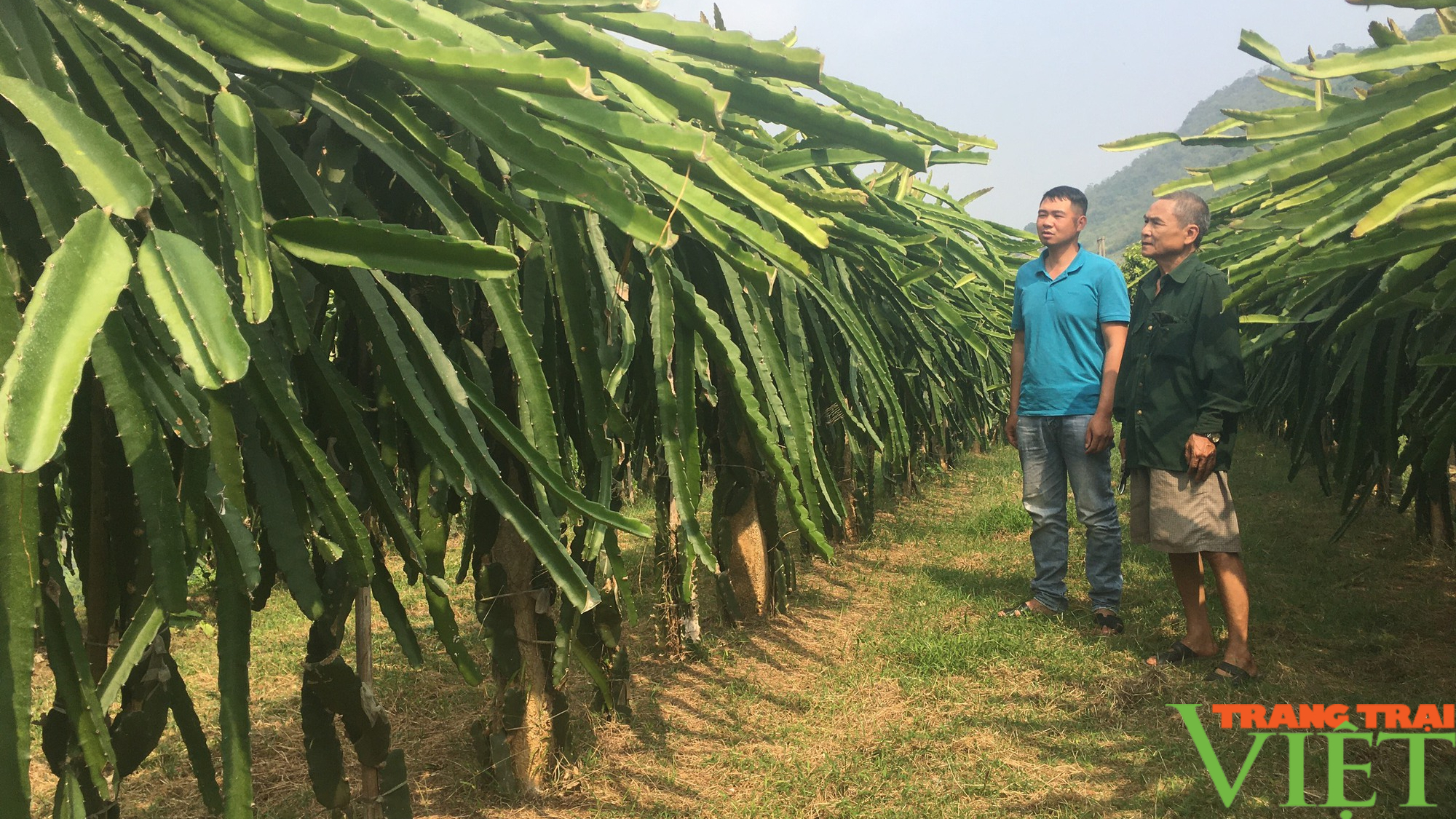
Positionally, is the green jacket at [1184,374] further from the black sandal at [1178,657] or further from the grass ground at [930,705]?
the grass ground at [930,705]

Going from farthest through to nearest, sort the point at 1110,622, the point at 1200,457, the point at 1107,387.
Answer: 1. the point at 1110,622
2. the point at 1107,387
3. the point at 1200,457

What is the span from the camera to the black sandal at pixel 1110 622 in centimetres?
422

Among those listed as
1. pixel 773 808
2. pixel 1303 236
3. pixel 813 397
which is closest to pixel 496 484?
pixel 1303 236

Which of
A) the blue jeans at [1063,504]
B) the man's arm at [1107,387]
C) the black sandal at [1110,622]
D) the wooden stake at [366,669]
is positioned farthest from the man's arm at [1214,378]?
the wooden stake at [366,669]

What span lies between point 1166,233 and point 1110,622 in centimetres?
179

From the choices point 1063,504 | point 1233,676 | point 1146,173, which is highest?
point 1146,173

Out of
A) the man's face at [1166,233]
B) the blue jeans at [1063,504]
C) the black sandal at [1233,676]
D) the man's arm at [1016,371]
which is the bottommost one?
the black sandal at [1233,676]

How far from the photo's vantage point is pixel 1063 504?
4469 mm

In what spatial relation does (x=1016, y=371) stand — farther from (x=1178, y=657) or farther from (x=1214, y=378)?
(x=1178, y=657)

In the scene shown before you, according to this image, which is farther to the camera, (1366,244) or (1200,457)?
(1200,457)

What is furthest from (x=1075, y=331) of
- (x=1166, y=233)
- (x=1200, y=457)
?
(x=1200, y=457)

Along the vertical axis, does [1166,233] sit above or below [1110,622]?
above

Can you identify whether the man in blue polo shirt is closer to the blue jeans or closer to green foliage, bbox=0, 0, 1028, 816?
the blue jeans

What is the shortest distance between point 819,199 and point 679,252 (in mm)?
696
